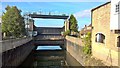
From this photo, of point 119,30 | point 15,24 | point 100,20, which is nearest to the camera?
point 119,30

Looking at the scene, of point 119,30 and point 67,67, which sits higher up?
point 119,30

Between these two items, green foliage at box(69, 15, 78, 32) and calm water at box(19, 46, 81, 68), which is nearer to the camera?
calm water at box(19, 46, 81, 68)

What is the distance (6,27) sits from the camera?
53.8 m

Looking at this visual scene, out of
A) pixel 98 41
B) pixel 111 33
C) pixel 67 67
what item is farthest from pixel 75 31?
pixel 111 33

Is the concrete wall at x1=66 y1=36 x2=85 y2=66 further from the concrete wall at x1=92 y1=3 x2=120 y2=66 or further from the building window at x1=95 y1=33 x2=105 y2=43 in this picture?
the concrete wall at x1=92 y1=3 x2=120 y2=66

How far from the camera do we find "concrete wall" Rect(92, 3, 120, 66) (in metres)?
19.9

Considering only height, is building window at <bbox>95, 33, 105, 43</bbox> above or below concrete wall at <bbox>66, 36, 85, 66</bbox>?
above

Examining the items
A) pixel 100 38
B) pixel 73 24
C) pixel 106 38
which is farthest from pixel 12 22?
pixel 106 38

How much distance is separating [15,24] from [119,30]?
37.1 metres

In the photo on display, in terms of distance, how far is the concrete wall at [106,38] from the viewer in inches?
785

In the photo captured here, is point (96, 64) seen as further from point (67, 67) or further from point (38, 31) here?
point (38, 31)

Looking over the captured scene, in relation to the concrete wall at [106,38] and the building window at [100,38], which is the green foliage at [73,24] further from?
the building window at [100,38]

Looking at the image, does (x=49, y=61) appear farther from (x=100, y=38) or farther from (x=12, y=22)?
(x=100, y=38)

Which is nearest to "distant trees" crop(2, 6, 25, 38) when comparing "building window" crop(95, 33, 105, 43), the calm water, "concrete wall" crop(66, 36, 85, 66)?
the calm water
